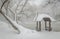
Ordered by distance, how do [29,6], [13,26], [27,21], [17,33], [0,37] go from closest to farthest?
[0,37]
[17,33]
[13,26]
[27,21]
[29,6]

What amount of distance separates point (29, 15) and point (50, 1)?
1426mm

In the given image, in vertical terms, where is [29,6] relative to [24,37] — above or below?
above

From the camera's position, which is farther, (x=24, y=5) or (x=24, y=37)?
(x=24, y=5)

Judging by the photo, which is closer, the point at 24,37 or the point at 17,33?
the point at 24,37

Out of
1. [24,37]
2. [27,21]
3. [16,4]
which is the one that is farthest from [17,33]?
[16,4]

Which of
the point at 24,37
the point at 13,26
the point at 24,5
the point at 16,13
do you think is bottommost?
the point at 24,37

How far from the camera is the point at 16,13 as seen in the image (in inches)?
277

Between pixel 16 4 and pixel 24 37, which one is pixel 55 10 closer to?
pixel 16 4

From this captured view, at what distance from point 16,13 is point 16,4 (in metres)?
0.53

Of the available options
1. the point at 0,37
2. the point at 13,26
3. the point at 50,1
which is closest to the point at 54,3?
the point at 50,1

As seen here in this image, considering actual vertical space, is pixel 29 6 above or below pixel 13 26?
above

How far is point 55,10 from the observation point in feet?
23.1

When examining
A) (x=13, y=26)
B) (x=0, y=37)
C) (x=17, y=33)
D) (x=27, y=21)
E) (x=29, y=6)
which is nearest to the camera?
(x=0, y=37)

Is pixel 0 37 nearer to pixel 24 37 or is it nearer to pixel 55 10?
pixel 24 37
